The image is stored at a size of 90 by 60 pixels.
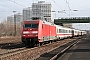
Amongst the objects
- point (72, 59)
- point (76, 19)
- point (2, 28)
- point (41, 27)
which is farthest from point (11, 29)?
point (72, 59)

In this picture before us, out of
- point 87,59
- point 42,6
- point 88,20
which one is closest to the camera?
point 87,59

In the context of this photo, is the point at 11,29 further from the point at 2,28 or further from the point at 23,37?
the point at 23,37

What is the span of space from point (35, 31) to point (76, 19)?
73172 millimetres

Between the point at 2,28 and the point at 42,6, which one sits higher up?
the point at 42,6

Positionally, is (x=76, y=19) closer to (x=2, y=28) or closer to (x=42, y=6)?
(x=42, y=6)

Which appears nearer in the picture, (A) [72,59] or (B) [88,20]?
(A) [72,59]

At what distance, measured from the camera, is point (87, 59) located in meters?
14.2

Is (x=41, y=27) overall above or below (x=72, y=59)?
above

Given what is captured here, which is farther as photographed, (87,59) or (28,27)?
(28,27)

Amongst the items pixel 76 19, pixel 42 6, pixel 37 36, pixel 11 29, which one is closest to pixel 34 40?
pixel 37 36

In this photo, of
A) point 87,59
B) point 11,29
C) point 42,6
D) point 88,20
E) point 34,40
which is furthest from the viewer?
point 11,29

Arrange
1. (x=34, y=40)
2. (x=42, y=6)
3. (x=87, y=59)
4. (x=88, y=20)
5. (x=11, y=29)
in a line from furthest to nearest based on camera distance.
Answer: (x=11, y=29) < (x=88, y=20) < (x=42, y=6) < (x=34, y=40) < (x=87, y=59)

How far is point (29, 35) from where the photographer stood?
25.8 m

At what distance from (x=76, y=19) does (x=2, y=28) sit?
38944 millimetres
